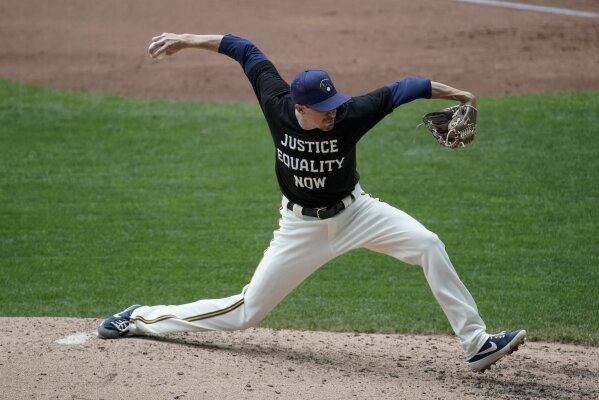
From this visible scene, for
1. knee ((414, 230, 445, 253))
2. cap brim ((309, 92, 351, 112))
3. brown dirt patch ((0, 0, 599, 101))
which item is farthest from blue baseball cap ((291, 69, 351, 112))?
brown dirt patch ((0, 0, 599, 101))

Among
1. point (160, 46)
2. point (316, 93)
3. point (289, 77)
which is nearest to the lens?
point (316, 93)

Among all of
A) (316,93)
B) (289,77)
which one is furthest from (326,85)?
(289,77)

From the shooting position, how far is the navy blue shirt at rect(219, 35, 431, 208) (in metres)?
5.13

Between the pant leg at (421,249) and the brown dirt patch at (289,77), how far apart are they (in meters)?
0.33

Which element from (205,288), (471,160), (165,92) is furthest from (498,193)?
(165,92)

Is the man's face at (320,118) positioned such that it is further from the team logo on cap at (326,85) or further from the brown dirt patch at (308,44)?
the brown dirt patch at (308,44)

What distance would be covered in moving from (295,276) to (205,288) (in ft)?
6.50

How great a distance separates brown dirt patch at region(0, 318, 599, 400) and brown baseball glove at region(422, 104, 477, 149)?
4.32 feet

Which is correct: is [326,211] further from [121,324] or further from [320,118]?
[121,324]

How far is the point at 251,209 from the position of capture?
879 cm

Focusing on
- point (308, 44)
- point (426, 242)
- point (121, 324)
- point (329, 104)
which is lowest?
point (121, 324)

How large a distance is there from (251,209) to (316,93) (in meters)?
3.85

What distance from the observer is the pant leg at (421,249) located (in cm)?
513

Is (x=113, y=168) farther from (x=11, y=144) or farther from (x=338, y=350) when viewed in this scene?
(x=338, y=350)
